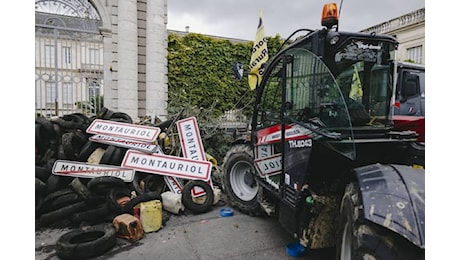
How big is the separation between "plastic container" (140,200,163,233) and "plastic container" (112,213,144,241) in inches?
5.3

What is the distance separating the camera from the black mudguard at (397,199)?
4.95 ft

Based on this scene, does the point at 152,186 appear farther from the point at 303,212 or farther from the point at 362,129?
the point at 362,129

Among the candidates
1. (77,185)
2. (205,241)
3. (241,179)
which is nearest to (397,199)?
(205,241)

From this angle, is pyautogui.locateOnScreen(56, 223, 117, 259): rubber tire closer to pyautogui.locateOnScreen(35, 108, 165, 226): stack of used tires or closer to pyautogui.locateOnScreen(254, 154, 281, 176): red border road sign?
pyautogui.locateOnScreen(35, 108, 165, 226): stack of used tires

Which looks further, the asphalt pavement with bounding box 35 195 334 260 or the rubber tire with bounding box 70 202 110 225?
the rubber tire with bounding box 70 202 110 225

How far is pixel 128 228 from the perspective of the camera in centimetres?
344

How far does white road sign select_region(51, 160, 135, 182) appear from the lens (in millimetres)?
4207

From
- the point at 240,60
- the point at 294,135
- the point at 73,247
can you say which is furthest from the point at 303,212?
the point at 240,60

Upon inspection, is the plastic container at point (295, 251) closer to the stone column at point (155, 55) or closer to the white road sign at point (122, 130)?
the white road sign at point (122, 130)

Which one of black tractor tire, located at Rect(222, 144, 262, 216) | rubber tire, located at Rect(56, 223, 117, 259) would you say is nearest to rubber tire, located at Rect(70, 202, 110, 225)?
rubber tire, located at Rect(56, 223, 117, 259)

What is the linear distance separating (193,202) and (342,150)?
116 inches

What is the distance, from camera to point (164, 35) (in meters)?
9.23

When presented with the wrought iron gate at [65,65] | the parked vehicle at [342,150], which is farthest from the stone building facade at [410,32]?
the parked vehicle at [342,150]

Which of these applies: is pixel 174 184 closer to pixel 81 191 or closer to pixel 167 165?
pixel 167 165
